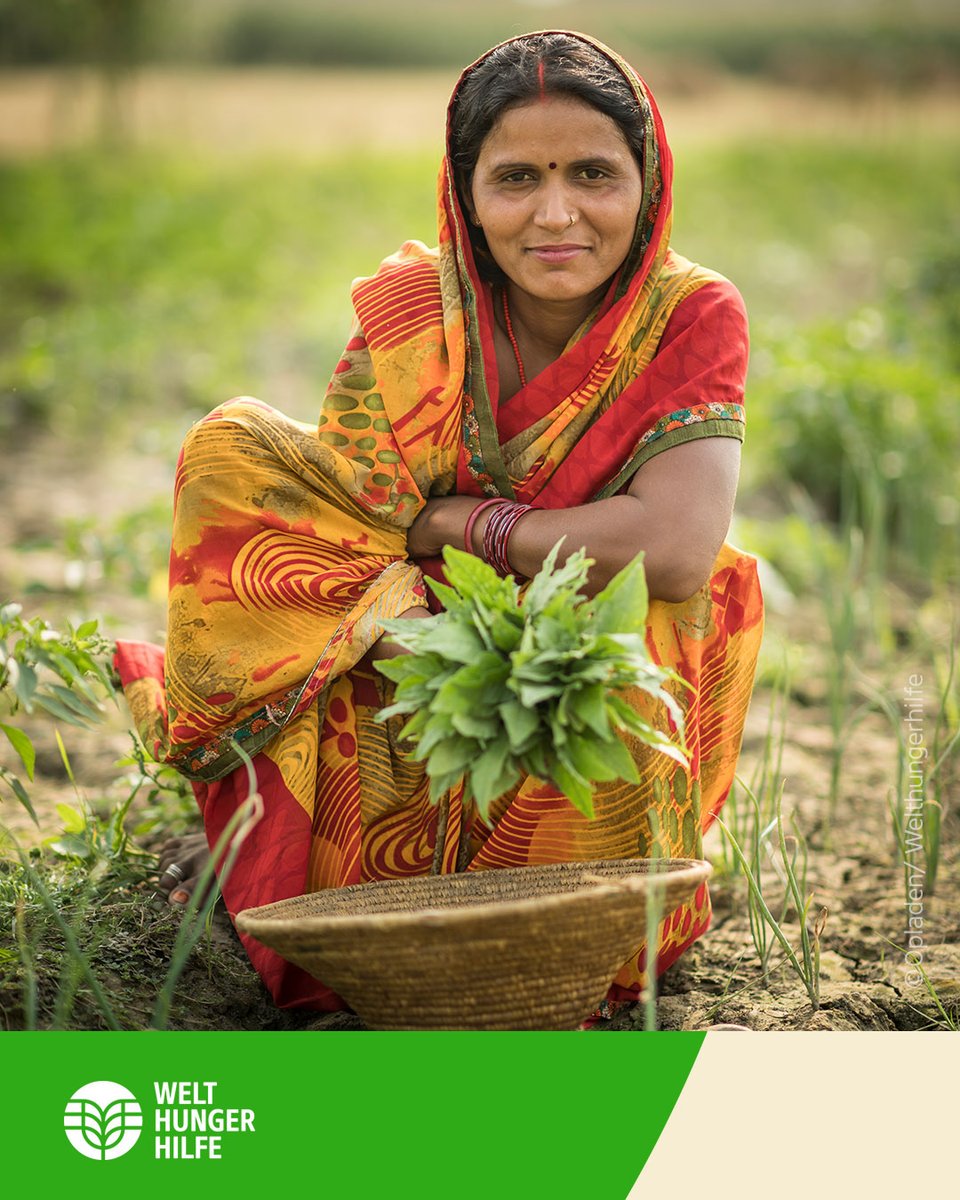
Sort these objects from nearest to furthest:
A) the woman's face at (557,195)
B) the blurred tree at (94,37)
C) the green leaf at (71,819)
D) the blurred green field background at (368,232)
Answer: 1. the woman's face at (557,195)
2. the green leaf at (71,819)
3. the blurred green field background at (368,232)
4. the blurred tree at (94,37)

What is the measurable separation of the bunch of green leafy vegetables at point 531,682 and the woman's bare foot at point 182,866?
76 cm

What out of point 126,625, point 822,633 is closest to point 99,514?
point 126,625

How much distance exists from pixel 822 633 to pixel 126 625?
2125 mm

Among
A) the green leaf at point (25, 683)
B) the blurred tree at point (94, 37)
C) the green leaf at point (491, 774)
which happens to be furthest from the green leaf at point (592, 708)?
the blurred tree at point (94, 37)

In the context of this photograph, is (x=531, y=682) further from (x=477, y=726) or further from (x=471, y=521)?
(x=471, y=521)

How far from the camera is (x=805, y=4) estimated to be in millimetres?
14672

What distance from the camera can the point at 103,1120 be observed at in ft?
5.72

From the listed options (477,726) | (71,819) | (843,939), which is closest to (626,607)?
(477,726)

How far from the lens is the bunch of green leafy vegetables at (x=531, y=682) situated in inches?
68.1

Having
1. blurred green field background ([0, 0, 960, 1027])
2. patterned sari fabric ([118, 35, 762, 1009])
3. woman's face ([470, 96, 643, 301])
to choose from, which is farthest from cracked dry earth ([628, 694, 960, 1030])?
woman's face ([470, 96, 643, 301])

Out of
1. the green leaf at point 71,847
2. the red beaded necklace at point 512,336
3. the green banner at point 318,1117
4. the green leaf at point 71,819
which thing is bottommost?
the green banner at point 318,1117

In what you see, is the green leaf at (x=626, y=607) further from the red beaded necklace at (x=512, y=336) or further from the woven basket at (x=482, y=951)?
the red beaded necklace at (x=512, y=336)

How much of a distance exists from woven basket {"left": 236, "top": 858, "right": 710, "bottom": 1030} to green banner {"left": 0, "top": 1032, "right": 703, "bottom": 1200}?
0.27 ft

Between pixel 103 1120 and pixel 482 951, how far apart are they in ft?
1.81
